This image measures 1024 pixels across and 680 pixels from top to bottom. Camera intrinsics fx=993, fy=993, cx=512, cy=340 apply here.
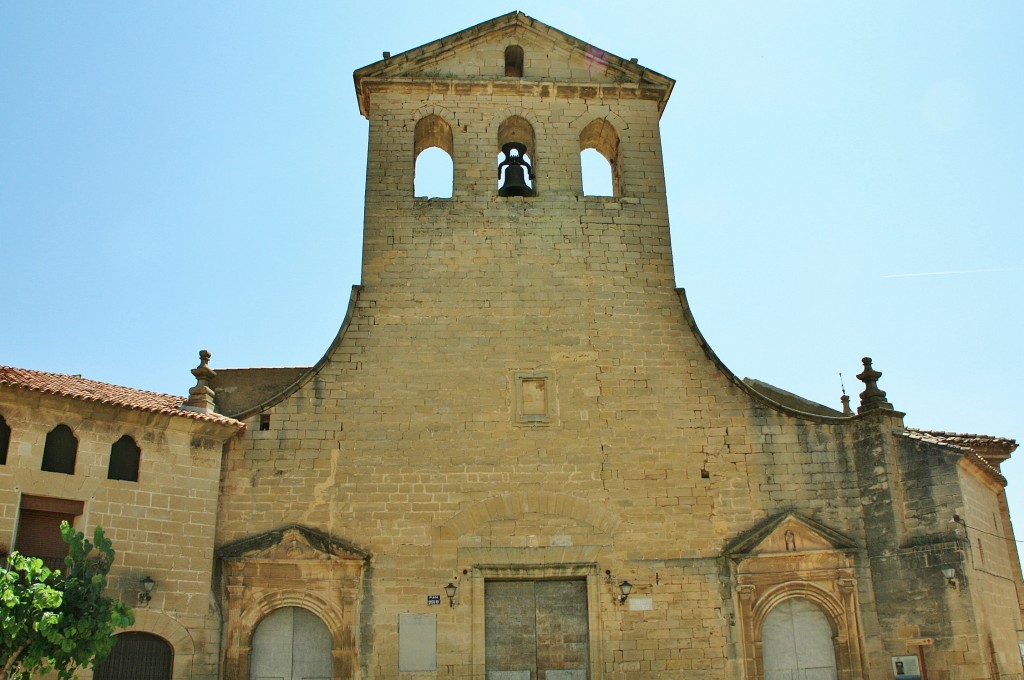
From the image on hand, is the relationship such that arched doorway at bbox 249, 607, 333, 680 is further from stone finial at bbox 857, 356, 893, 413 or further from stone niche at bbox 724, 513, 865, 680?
stone finial at bbox 857, 356, 893, 413

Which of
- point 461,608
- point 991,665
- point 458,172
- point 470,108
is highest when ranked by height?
point 470,108

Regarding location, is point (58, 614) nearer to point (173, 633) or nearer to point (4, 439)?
point (173, 633)

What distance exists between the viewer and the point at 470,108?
17.2 meters

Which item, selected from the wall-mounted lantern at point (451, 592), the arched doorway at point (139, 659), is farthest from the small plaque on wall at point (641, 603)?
the arched doorway at point (139, 659)

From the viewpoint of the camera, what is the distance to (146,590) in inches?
514

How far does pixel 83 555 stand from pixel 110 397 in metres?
2.65

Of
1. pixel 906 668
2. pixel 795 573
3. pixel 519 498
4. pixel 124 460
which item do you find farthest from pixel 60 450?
pixel 906 668

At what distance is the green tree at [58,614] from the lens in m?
10.7

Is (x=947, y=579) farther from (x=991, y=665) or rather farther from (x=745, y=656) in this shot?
(x=745, y=656)

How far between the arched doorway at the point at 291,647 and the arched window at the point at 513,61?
32.5 ft

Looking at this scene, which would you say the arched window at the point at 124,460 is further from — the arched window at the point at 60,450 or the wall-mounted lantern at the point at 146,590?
the wall-mounted lantern at the point at 146,590

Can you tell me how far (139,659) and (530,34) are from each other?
11.9m

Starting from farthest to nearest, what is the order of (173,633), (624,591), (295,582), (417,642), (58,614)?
1. (624,591)
2. (295,582)
3. (417,642)
4. (173,633)
5. (58,614)

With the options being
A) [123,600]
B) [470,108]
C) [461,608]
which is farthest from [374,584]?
[470,108]
